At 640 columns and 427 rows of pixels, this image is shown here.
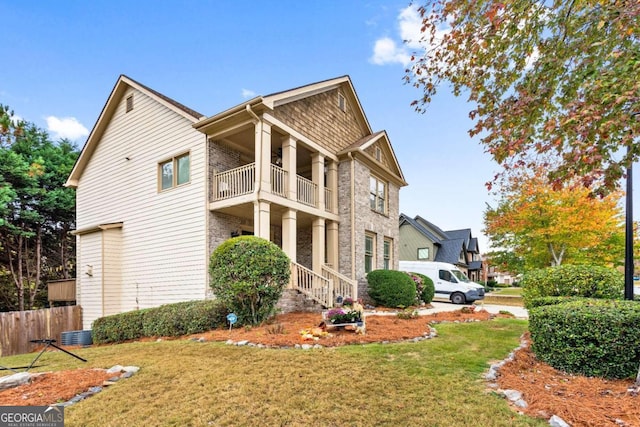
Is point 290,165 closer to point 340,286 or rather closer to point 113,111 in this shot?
point 340,286

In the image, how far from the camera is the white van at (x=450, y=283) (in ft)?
63.7

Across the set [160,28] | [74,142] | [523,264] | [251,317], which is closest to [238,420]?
[251,317]

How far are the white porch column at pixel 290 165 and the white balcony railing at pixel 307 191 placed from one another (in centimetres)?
44

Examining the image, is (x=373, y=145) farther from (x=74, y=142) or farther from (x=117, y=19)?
(x=74, y=142)

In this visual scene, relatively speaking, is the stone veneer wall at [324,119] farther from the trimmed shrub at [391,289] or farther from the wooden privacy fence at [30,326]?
the wooden privacy fence at [30,326]

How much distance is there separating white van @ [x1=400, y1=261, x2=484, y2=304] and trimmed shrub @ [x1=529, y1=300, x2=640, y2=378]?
47.2ft

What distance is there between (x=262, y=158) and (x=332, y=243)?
16.2 ft

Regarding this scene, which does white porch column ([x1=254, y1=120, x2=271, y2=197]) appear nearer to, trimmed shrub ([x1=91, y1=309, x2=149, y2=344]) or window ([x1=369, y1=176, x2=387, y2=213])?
trimmed shrub ([x1=91, y1=309, x2=149, y2=344])

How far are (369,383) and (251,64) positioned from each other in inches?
506

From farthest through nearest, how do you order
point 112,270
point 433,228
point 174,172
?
1. point 433,228
2. point 112,270
3. point 174,172

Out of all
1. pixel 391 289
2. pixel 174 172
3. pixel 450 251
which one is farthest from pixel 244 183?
pixel 450 251

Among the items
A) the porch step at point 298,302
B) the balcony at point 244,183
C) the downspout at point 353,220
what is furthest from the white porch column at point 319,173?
the porch step at point 298,302

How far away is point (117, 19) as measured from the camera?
1179 cm

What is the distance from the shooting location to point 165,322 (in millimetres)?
8719
